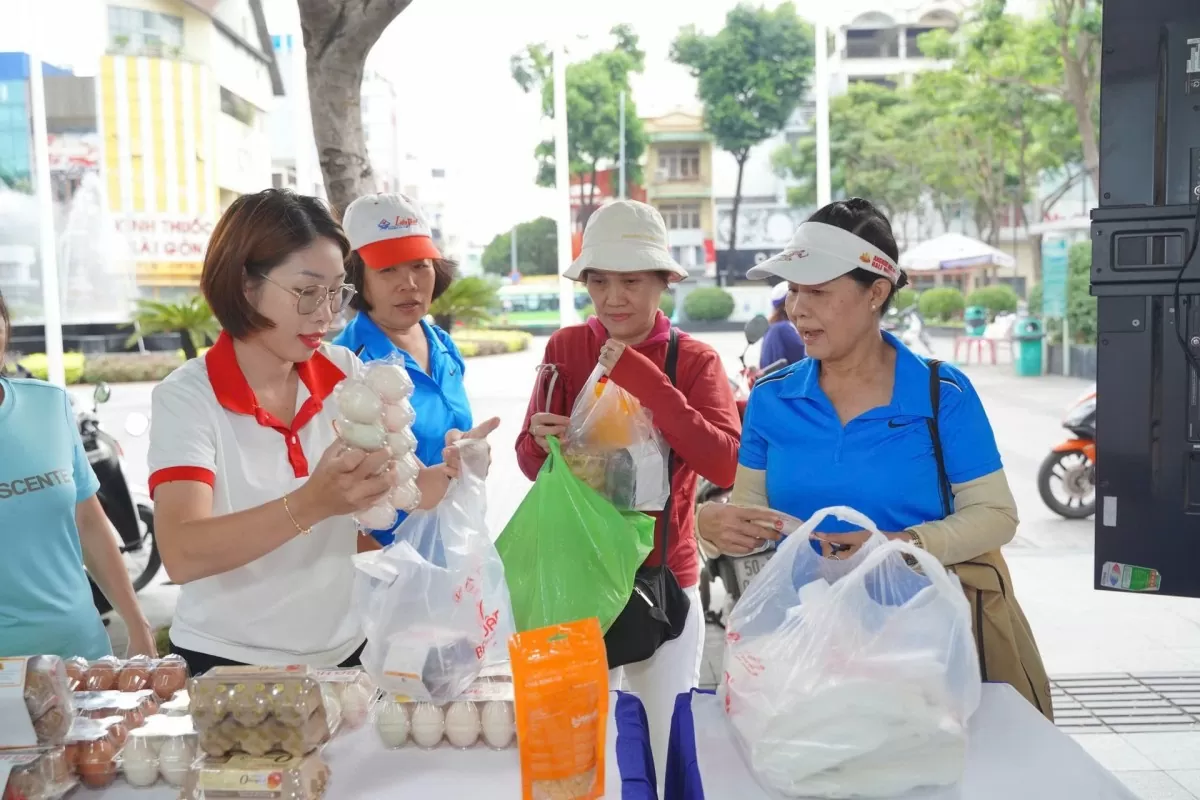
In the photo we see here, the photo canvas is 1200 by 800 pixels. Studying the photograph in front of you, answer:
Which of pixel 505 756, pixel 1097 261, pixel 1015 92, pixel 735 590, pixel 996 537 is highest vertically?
pixel 1015 92

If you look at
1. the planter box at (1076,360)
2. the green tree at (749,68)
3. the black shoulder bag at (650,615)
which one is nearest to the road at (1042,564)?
the black shoulder bag at (650,615)

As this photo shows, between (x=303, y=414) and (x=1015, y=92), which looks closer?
(x=303, y=414)

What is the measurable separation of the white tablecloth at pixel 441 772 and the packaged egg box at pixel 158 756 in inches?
0.6

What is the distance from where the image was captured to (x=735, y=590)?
4.46 meters

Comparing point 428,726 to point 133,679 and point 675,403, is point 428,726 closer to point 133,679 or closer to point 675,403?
point 133,679

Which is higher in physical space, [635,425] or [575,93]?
[575,93]

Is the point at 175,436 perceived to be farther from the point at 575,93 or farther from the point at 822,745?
the point at 575,93

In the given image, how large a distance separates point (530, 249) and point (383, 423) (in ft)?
18.6

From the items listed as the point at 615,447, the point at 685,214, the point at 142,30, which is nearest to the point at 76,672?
the point at 615,447

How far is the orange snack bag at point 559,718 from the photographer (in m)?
1.24

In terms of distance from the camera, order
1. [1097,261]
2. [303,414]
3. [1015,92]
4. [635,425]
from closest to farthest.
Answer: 1. [303,414]
2. [635,425]
3. [1097,261]
4. [1015,92]

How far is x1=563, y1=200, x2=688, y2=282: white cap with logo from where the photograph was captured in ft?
7.13

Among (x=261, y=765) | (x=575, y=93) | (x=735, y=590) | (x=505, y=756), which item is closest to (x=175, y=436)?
(x=261, y=765)

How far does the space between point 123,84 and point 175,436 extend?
25.5 ft
